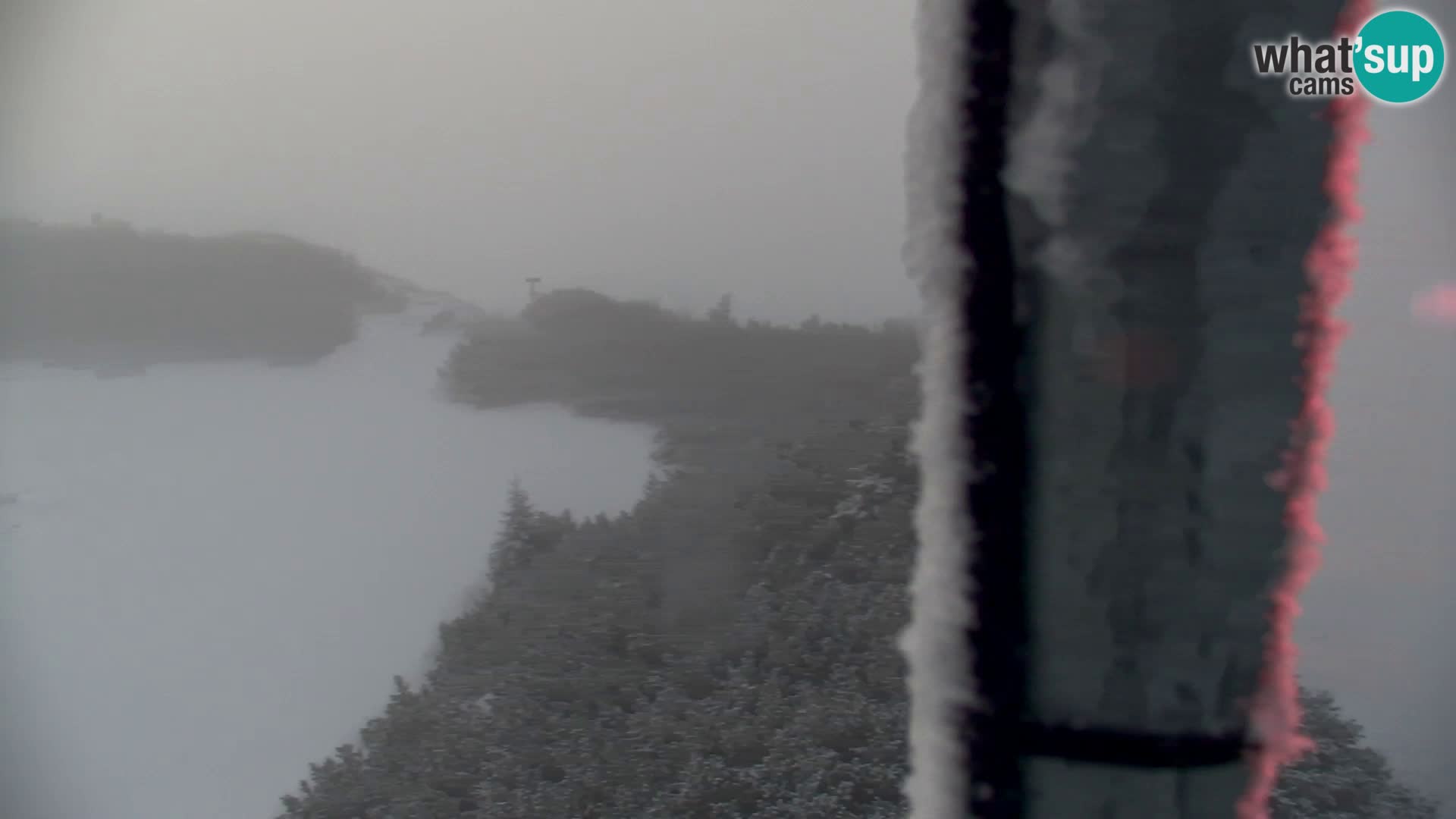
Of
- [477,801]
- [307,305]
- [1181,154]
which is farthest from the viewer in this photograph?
[307,305]

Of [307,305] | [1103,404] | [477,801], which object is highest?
[307,305]

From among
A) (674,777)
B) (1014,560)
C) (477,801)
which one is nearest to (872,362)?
(674,777)

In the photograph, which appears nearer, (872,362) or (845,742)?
(845,742)

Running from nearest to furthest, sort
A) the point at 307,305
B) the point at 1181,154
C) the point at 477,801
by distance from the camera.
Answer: the point at 1181,154, the point at 477,801, the point at 307,305

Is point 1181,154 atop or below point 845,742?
atop

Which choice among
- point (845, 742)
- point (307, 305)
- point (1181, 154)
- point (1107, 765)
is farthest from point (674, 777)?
point (1181, 154)

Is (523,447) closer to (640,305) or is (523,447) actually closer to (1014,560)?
(640,305)
